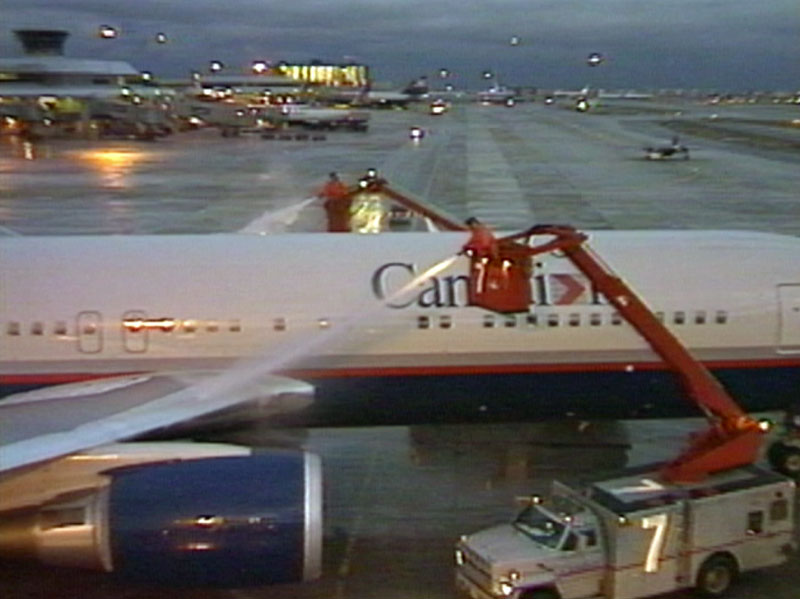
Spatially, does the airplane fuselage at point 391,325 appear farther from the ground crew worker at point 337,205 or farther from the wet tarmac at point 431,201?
the ground crew worker at point 337,205

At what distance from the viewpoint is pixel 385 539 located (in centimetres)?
1536

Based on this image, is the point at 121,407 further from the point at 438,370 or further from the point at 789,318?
the point at 789,318

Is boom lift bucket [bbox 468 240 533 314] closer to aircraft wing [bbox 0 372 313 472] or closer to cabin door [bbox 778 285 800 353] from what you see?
aircraft wing [bbox 0 372 313 472]

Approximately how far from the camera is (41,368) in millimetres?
15883

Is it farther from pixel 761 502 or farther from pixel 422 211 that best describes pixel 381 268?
pixel 761 502

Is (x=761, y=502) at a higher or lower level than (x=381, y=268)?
lower

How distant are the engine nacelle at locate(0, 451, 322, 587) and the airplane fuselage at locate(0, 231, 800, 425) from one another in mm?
3785

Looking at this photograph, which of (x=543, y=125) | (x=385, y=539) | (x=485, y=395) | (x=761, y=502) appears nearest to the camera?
(x=761, y=502)

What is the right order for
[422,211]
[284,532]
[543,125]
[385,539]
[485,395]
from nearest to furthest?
1. [284,532]
2. [385,539]
3. [485,395]
4. [422,211]
5. [543,125]

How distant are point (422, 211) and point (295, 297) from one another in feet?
14.9

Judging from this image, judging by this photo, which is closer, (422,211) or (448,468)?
(448,468)

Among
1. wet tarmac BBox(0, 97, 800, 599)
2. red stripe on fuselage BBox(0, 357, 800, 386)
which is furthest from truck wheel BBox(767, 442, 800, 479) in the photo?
wet tarmac BBox(0, 97, 800, 599)

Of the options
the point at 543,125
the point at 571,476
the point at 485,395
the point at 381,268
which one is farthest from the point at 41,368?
the point at 543,125

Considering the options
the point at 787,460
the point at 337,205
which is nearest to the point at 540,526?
the point at 787,460
